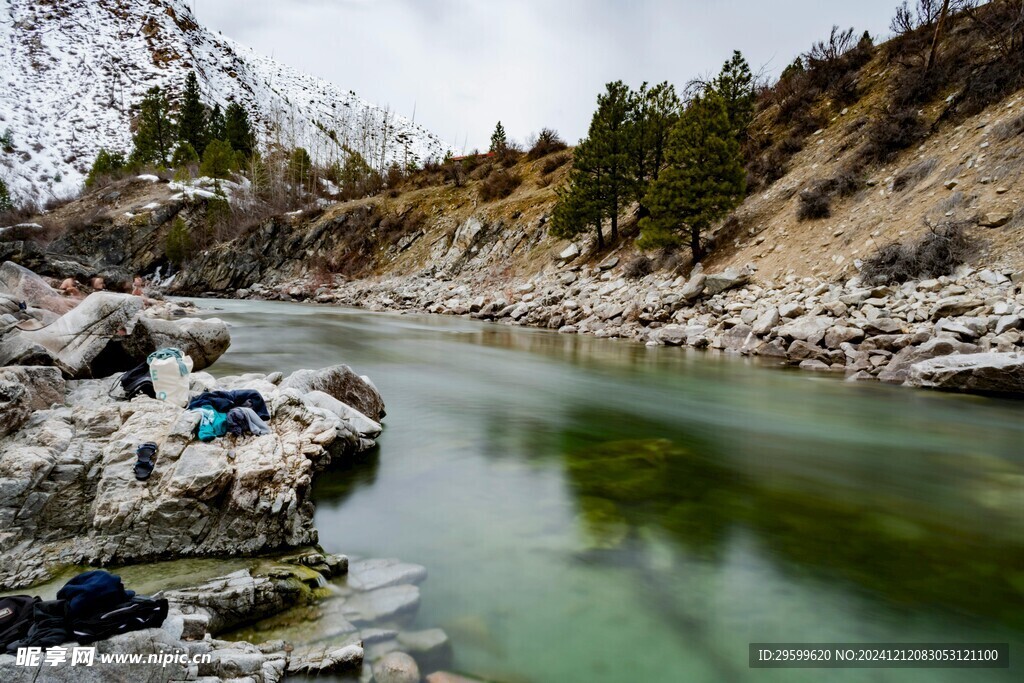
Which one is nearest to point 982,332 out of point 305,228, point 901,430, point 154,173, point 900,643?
point 901,430

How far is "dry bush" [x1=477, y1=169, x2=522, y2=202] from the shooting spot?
4259cm

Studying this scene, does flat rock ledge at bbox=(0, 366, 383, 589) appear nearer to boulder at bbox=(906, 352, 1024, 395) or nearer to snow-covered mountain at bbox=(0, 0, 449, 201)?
boulder at bbox=(906, 352, 1024, 395)

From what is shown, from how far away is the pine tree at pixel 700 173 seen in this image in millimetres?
A: 20656

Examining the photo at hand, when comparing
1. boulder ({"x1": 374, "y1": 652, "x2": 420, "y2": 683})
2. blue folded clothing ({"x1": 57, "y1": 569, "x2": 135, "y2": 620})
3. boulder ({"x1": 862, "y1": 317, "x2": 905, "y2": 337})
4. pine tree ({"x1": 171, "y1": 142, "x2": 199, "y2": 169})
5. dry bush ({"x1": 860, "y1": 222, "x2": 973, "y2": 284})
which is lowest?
boulder ({"x1": 374, "y1": 652, "x2": 420, "y2": 683})

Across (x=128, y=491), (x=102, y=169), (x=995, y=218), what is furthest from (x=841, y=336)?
(x=102, y=169)

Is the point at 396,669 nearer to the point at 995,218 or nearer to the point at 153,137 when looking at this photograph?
the point at 995,218

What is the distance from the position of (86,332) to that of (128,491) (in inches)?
218

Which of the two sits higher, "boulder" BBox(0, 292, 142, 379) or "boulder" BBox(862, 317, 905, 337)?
"boulder" BBox(862, 317, 905, 337)

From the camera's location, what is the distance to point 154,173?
58500mm

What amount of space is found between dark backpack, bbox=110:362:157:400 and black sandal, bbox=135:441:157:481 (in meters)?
2.46

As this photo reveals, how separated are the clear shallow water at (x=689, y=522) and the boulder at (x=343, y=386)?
647 mm

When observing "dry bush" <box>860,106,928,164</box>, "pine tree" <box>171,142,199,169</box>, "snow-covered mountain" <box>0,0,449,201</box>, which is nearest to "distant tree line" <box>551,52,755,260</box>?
"dry bush" <box>860,106,928,164</box>

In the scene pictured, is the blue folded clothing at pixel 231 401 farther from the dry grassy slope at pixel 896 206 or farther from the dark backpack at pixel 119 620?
the dry grassy slope at pixel 896 206

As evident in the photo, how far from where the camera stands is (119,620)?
2541mm
